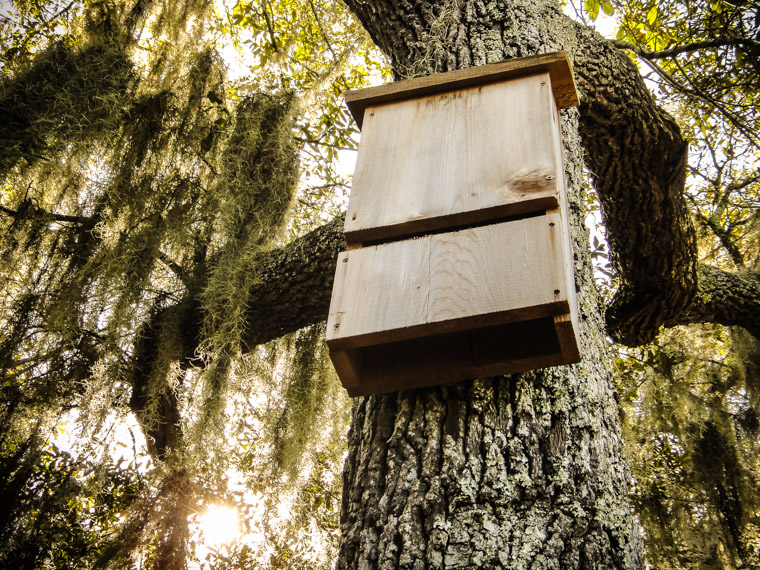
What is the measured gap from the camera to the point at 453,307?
4.03ft

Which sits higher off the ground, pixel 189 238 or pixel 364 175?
pixel 189 238

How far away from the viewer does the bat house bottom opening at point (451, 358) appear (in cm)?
129

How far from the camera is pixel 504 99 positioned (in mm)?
1645

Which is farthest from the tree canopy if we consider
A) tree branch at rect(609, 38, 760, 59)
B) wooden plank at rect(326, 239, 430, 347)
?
wooden plank at rect(326, 239, 430, 347)

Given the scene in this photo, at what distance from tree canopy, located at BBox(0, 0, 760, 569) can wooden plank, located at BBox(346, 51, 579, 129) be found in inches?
11.6

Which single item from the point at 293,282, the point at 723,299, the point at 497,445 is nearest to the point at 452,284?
the point at 497,445

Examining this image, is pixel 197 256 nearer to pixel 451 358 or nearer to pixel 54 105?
pixel 54 105

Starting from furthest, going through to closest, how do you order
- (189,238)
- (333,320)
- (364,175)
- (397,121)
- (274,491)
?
(189,238), (274,491), (397,121), (364,175), (333,320)

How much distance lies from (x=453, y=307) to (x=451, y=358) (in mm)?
146

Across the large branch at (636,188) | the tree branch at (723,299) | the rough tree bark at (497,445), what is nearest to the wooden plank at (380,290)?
the rough tree bark at (497,445)

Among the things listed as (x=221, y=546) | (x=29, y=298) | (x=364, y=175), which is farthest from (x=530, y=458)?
(x=221, y=546)

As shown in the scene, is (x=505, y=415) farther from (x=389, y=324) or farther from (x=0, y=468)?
(x=0, y=468)

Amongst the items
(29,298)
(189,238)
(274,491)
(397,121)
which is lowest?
(274,491)

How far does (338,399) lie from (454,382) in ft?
4.97
